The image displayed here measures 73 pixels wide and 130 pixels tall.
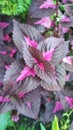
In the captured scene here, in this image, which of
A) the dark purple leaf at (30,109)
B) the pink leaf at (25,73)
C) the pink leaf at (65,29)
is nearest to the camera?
the pink leaf at (25,73)

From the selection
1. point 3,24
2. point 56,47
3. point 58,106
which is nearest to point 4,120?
point 58,106

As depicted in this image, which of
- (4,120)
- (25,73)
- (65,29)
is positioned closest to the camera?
(25,73)

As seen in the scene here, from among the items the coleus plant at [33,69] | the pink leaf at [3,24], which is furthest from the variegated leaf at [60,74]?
the pink leaf at [3,24]

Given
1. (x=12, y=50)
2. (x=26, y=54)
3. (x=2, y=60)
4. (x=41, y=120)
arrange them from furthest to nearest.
→ (x=41, y=120), (x=12, y=50), (x=2, y=60), (x=26, y=54)

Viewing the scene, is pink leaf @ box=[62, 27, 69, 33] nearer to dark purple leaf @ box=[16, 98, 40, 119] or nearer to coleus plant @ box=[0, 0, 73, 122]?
coleus plant @ box=[0, 0, 73, 122]

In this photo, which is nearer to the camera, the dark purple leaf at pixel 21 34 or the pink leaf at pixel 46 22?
the dark purple leaf at pixel 21 34

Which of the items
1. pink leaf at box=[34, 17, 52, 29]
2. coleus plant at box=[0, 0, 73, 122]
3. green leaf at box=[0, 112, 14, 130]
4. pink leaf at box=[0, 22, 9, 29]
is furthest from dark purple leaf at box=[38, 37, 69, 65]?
green leaf at box=[0, 112, 14, 130]

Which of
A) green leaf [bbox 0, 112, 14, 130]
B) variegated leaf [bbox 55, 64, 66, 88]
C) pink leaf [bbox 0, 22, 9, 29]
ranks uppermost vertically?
pink leaf [bbox 0, 22, 9, 29]

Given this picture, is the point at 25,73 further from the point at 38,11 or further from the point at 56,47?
the point at 38,11

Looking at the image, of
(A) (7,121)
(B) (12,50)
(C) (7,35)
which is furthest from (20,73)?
(A) (7,121)

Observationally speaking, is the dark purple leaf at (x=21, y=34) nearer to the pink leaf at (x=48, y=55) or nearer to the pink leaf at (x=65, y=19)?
the pink leaf at (x=48, y=55)

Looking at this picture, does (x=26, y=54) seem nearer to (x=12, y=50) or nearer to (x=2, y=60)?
(x=2, y=60)
